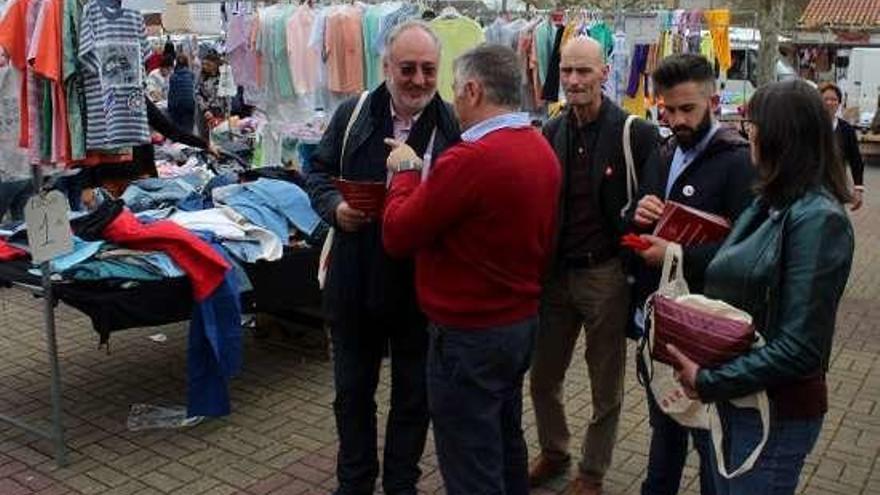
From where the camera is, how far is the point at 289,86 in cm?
801

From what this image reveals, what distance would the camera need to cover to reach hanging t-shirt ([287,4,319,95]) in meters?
7.76

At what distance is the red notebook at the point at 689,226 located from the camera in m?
2.78

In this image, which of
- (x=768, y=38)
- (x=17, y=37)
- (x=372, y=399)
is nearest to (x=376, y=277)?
(x=372, y=399)

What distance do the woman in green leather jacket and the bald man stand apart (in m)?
1.10

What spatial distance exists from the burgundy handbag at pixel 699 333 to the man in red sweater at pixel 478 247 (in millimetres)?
495

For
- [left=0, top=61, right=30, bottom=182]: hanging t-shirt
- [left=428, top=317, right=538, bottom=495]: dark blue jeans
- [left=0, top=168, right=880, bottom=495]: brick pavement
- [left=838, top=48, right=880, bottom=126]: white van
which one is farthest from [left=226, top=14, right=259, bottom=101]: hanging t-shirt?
[left=838, top=48, right=880, bottom=126]: white van

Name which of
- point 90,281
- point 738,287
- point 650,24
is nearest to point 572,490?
point 738,287

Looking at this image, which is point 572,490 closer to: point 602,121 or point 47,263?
point 602,121

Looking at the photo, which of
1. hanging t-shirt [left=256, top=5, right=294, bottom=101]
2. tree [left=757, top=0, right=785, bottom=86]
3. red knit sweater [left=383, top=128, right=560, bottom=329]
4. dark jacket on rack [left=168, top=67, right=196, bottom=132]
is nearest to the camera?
red knit sweater [left=383, top=128, right=560, bottom=329]

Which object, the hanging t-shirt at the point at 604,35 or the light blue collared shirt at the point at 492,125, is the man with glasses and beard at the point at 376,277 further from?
the hanging t-shirt at the point at 604,35

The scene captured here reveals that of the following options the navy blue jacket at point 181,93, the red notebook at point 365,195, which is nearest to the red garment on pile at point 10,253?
the red notebook at point 365,195

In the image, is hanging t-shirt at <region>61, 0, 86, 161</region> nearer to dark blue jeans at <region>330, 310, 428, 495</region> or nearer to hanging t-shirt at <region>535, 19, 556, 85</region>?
dark blue jeans at <region>330, 310, 428, 495</region>

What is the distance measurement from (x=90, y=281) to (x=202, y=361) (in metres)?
0.65

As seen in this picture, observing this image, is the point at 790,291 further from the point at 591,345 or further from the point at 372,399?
the point at 372,399
